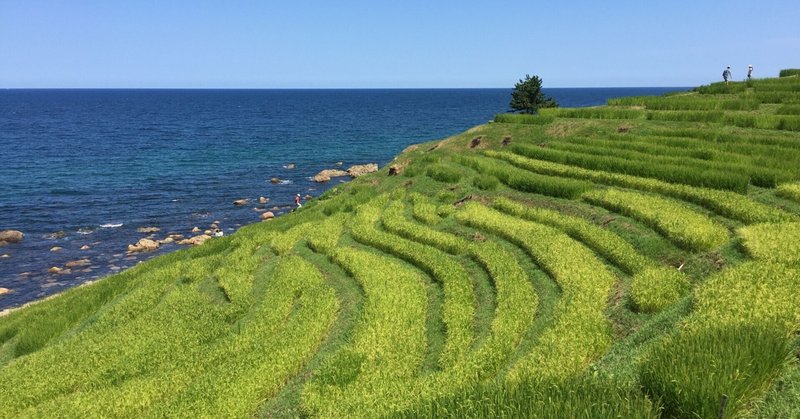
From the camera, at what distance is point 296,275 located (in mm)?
22156

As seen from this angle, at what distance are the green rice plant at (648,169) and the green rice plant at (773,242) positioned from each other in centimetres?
632

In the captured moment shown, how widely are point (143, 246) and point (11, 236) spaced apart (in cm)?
1225

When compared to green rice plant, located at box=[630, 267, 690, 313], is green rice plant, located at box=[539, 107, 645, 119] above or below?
above

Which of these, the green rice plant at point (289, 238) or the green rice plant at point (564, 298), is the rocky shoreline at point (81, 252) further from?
the green rice plant at point (564, 298)

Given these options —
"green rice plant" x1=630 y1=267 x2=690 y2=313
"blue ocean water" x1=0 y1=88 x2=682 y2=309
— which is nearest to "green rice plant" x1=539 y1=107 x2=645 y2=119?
"green rice plant" x1=630 y1=267 x2=690 y2=313

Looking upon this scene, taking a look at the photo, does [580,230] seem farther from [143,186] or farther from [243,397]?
[143,186]

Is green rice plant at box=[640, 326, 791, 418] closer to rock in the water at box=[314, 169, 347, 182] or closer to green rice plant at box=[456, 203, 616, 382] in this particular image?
green rice plant at box=[456, 203, 616, 382]

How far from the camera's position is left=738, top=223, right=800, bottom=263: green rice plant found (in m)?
13.8

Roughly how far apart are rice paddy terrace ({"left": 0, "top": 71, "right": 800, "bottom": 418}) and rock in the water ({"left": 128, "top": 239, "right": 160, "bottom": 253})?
561 inches

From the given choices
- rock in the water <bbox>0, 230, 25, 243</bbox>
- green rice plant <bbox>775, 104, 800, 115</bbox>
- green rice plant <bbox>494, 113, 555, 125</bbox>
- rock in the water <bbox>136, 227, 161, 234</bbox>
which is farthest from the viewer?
rock in the water <bbox>136, 227, 161, 234</bbox>

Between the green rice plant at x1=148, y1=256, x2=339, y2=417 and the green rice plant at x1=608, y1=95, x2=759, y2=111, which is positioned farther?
the green rice plant at x1=608, y1=95, x2=759, y2=111

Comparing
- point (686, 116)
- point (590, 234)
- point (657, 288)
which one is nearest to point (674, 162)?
point (590, 234)

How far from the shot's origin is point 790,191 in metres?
20.4

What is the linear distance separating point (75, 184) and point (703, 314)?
71074 millimetres
